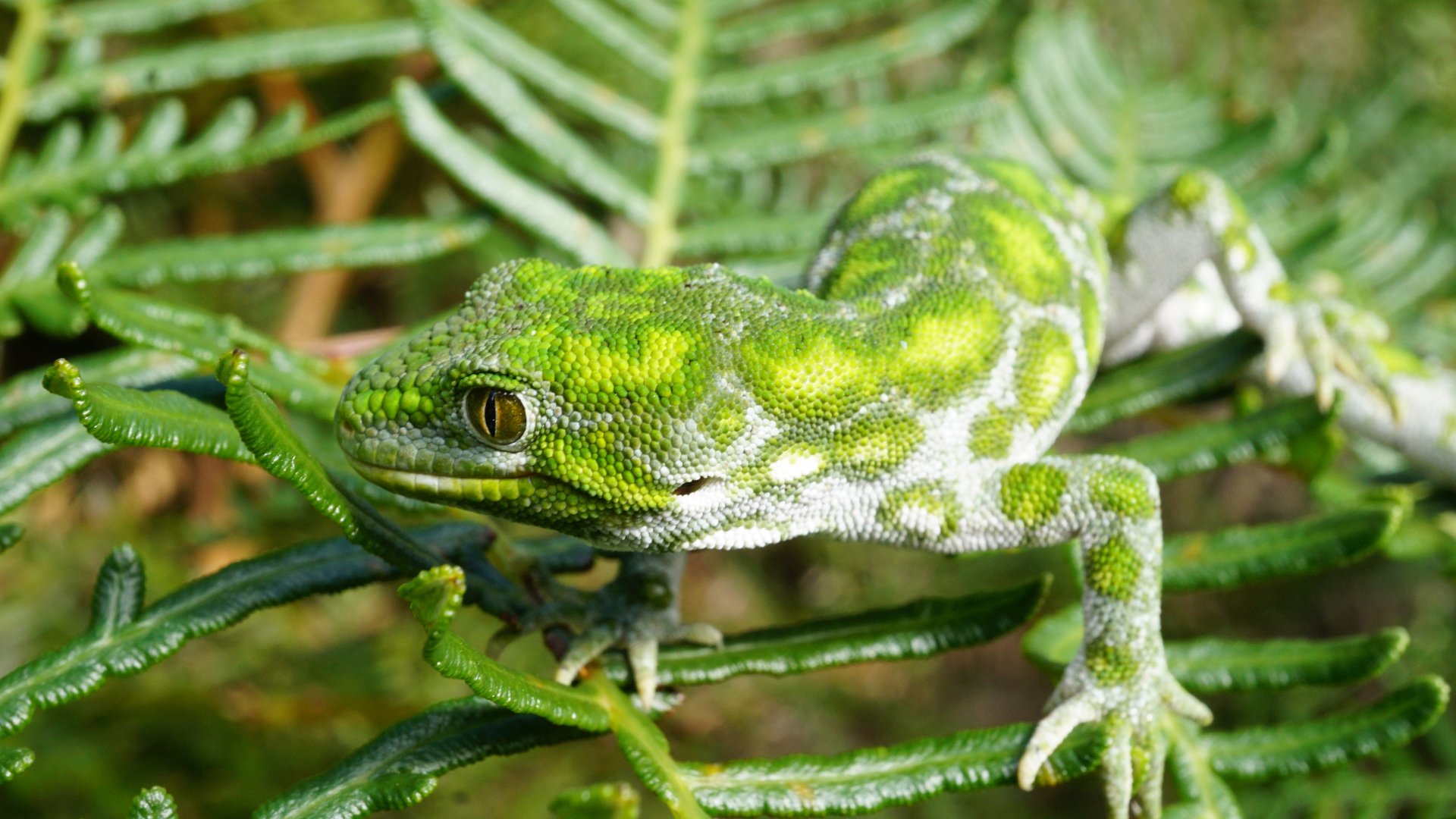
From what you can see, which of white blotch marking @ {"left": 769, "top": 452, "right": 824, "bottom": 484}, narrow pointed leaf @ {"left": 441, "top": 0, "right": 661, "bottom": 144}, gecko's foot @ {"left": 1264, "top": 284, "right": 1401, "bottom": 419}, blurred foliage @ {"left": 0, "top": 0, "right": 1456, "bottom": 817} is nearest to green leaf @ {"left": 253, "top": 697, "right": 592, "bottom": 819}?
blurred foliage @ {"left": 0, "top": 0, "right": 1456, "bottom": 817}

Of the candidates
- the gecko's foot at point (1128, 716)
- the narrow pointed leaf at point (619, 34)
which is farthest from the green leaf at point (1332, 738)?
the narrow pointed leaf at point (619, 34)

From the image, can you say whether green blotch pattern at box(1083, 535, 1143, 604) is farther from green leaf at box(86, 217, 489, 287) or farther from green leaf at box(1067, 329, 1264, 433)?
green leaf at box(86, 217, 489, 287)

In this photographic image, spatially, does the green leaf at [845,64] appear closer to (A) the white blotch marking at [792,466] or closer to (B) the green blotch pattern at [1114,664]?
(A) the white blotch marking at [792,466]

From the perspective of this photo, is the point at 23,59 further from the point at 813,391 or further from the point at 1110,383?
the point at 1110,383

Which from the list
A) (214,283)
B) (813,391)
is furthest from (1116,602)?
(214,283)

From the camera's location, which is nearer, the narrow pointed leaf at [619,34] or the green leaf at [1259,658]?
the green leaf at [1259,658]

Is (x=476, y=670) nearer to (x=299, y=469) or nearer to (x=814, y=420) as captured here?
(x=299, y=469)

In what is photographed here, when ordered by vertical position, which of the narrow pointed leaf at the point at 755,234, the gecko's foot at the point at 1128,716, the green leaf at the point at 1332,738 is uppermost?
the narrow pointed leaf at the point at 755,234
